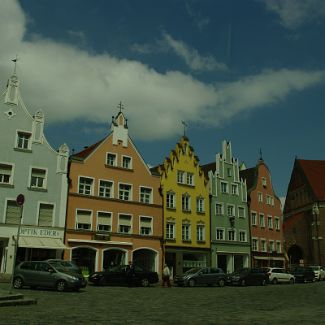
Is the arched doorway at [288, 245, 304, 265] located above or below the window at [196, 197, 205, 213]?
below

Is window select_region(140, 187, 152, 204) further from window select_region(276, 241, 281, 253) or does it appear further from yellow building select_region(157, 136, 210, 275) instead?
window select_region(276, 241, 281, 253)

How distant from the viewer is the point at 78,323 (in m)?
13.2

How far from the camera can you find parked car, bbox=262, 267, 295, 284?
154ft

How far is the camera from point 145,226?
4803 centimetres

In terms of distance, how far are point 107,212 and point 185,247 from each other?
10.4 m

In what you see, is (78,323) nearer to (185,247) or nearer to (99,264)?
(99,264)

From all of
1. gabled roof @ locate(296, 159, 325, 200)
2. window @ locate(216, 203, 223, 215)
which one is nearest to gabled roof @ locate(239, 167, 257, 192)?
window @ locate(216, 203, 223, 215)

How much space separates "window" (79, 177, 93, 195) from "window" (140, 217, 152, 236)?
637 centimetres

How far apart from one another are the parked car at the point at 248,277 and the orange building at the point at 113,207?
9118 mm

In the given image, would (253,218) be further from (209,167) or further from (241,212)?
(209,167)

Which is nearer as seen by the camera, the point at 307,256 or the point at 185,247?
the point at 185,247

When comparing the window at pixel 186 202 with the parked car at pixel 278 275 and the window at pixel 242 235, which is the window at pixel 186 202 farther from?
the parked car at pixel 278 275

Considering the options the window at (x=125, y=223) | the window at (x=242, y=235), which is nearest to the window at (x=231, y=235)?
the window at (x=242, y=235)

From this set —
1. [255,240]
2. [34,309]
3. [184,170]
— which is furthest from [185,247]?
[34,309]
